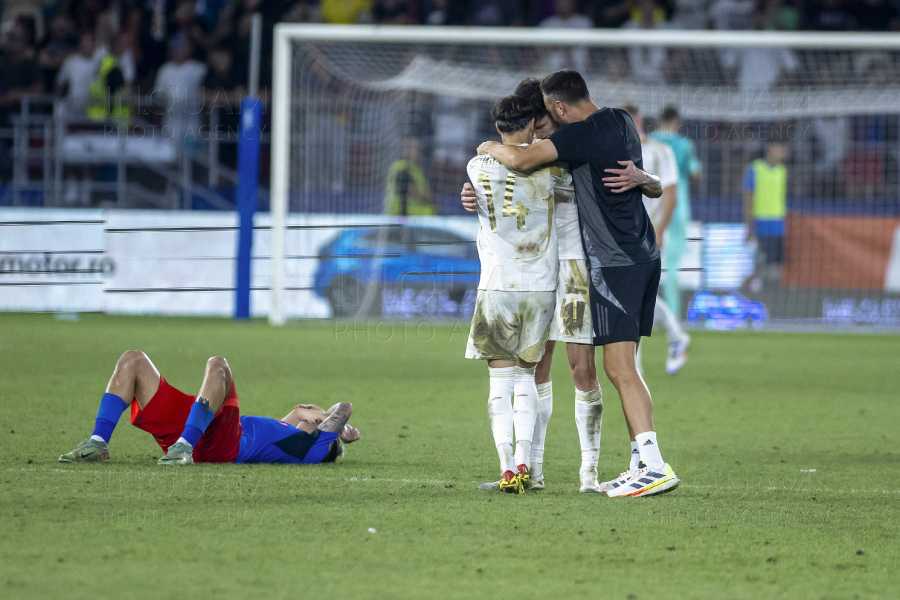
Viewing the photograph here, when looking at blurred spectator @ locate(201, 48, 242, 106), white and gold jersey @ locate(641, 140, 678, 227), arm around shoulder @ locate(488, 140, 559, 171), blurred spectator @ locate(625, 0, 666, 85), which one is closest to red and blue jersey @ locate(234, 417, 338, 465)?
arm around shoulder @ locate(488, 140, 559, 171)

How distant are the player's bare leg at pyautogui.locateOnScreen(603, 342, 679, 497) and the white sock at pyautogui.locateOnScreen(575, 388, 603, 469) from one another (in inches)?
5.3

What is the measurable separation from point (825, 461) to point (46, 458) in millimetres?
4055

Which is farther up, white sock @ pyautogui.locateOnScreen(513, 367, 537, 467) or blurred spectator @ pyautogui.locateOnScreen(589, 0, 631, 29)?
blurred spectator @ pyautogui.locateOnScreen(589, 0, 631, 29)

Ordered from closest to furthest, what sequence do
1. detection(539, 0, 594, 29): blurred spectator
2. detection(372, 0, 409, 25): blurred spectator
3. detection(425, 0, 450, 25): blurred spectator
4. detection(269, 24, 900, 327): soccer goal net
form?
detection(269, 24, 900, 327): soccer goal net < detection(539, 0, 594, 29): blurred spectator < detection(425, 0, 450, 25): blurred spectator < detection(372, 0, 409, 25): blurred spectator

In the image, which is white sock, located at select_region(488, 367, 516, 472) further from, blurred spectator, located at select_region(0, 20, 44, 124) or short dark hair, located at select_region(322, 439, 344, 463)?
blurred spectator, located at select_region(0, 20, 44, 124)

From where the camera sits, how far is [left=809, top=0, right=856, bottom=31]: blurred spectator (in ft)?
61.3

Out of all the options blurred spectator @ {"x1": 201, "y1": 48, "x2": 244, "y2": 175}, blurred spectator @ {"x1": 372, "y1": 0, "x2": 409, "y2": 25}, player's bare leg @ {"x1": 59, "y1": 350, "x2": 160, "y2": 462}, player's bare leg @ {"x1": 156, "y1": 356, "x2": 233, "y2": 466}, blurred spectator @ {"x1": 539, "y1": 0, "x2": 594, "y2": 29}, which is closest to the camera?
player's bare leg @ {"x1": 156, "y1": 356, "x2": 233, "y2": 466}

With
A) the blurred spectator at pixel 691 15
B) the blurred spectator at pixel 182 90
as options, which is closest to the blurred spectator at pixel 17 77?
the blurred spectator at pixel 182 90

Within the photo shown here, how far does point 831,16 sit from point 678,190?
10.1 meters

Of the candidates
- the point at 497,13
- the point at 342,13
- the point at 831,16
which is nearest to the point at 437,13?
the point at 497,13

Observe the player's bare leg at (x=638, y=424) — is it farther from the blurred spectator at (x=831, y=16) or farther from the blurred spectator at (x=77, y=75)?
the blurred spectator at (x=831, y=16)

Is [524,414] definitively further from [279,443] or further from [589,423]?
[279,443]

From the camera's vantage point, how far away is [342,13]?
18.8 metres

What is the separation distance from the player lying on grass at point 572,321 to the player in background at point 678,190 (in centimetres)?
462
